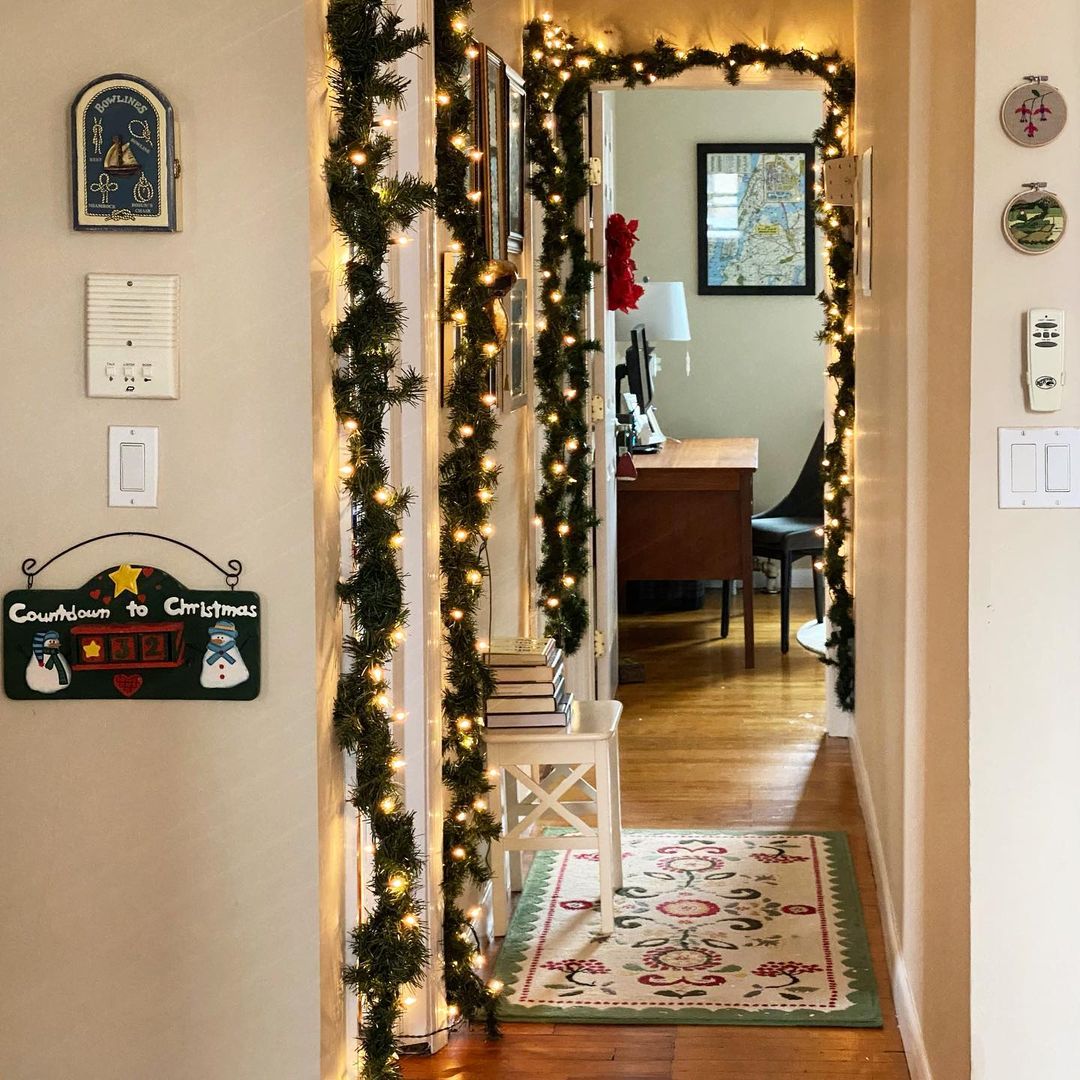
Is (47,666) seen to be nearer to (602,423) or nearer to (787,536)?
(602,423)

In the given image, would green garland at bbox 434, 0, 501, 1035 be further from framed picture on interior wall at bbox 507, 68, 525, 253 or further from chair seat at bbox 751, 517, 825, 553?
chair seat at bbox 751, 517, 825, 553

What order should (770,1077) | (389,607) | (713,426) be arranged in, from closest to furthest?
(389,607) → (770,1077) → (713,426)

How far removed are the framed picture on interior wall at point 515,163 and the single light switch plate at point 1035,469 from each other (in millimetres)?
2071

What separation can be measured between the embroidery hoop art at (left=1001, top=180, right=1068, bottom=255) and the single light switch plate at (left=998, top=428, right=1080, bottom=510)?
248 mm

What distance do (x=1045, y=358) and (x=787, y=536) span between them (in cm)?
462

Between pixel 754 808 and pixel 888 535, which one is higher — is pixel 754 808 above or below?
below

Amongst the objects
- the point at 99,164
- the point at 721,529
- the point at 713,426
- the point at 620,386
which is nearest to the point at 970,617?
the point at 99,164

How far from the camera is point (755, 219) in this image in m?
8.06

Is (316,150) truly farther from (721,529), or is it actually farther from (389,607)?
(721,529)

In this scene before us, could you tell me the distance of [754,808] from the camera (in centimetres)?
466

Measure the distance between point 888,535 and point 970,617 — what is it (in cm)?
130

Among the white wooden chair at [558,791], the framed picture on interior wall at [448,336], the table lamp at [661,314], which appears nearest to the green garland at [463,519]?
the framed picture on interior wall at [448,336]

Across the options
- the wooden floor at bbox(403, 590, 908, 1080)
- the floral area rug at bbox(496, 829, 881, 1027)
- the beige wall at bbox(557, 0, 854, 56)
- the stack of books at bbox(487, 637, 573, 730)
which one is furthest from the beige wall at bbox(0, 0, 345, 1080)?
the beige wall at bbox(557, 0, 854, 56)

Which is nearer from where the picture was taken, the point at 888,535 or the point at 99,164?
the point at 99,164
